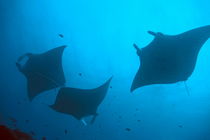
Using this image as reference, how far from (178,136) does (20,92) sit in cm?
1702

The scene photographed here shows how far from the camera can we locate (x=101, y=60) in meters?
15.7

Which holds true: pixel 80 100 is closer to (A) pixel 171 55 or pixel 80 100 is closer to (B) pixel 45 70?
(B) pixel 45 70

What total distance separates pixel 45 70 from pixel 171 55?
4345 millimetres

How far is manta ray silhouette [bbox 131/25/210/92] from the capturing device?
6.53 m

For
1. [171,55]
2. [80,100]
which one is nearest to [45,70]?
[80,100]

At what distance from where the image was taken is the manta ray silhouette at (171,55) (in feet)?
21.4

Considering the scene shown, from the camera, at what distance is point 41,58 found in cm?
855

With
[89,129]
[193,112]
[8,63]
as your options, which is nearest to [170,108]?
[193,112]

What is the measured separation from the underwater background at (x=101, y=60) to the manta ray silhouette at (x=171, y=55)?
3267mm

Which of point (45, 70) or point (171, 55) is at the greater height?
point (171, 55)

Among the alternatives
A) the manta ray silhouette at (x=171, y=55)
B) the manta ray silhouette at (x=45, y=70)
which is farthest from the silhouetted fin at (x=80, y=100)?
the manta ray silhouette at (x=171, y=55)

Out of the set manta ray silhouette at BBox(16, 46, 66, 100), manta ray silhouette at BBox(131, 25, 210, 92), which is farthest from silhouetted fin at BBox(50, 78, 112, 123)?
manta ray silhouette at BBox(131, 25, 210, 92)

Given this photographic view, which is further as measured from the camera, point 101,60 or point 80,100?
point 101,60

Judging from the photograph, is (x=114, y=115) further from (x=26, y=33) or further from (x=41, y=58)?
(x=41, y=58)
